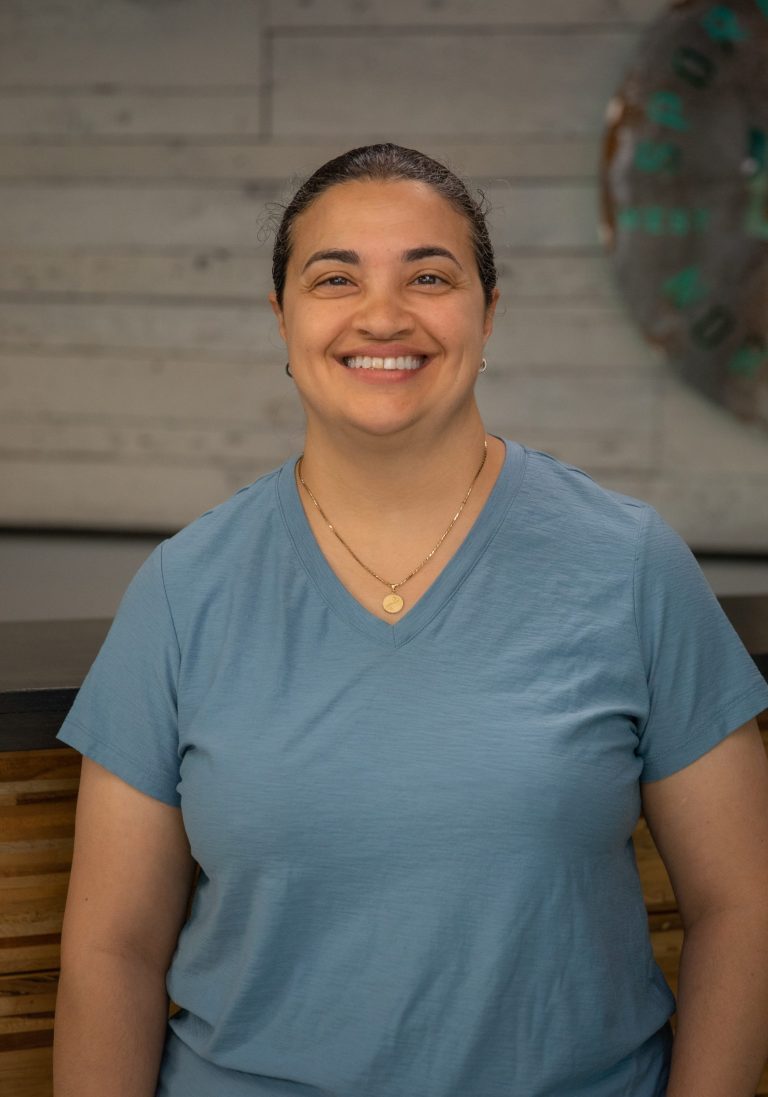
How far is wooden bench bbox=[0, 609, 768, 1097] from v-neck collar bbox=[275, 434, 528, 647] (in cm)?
33

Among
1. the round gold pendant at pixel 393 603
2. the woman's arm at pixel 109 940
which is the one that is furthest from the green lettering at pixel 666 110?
the woman's arm at pixel 109 940

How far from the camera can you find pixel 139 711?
136 cm

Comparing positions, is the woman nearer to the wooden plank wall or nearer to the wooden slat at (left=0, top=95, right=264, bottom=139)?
the wooden plank wall

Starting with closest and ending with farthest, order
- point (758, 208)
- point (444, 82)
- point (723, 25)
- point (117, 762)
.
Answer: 1. point (117, 762)
2. point (723, 25)
3. point (758, 208)
4. point (444, 82)

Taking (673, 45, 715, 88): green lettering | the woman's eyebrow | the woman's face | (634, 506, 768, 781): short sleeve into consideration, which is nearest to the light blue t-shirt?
(634, 506, 768, 781): short sleeve

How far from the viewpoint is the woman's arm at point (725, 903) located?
1328 mm

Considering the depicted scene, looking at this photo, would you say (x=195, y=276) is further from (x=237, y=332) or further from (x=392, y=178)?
(x=392, y=178)

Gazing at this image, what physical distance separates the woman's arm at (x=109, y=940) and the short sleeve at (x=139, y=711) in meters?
0.02

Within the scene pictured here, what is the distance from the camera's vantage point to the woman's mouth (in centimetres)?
134

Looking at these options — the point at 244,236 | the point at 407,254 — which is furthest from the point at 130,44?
the point at 407,254

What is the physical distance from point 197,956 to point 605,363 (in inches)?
127

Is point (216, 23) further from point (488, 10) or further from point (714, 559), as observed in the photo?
point (714, 559)

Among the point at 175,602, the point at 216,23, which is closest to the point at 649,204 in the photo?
the point at 216,23

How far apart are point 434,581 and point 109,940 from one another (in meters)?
0.49
